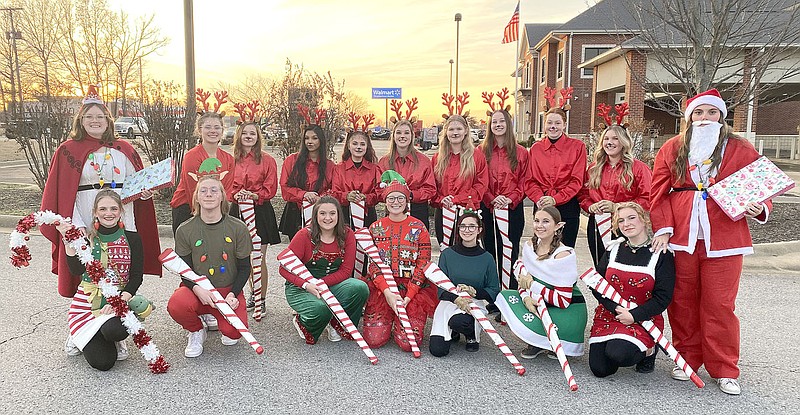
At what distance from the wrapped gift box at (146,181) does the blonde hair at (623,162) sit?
3.73m

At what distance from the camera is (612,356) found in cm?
402

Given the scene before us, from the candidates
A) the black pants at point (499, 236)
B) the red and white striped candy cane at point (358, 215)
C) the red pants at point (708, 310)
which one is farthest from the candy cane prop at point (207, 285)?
the red pants at point (708, 310)

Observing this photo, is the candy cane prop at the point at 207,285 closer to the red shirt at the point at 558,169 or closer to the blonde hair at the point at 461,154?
the blonde hair at the point at 461,154

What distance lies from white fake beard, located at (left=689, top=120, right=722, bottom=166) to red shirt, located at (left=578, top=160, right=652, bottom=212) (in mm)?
1090

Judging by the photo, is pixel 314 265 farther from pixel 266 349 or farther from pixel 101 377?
pixel 101 377

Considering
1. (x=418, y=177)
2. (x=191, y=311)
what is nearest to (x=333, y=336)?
(x=191, y=311)

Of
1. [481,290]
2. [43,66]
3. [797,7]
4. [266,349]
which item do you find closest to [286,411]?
[266,349]

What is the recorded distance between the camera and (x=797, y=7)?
907 cm

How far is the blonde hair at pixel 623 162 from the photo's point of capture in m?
5.15

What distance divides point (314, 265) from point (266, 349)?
0.80m

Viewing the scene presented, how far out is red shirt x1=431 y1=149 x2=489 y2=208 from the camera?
5.47 meters

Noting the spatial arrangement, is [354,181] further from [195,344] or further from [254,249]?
[195,344]

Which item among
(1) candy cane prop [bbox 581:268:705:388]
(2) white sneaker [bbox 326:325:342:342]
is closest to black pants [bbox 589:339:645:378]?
(1) candy cane prop [bbox 581:268:705:388]

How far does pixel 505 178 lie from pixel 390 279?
164 cm
